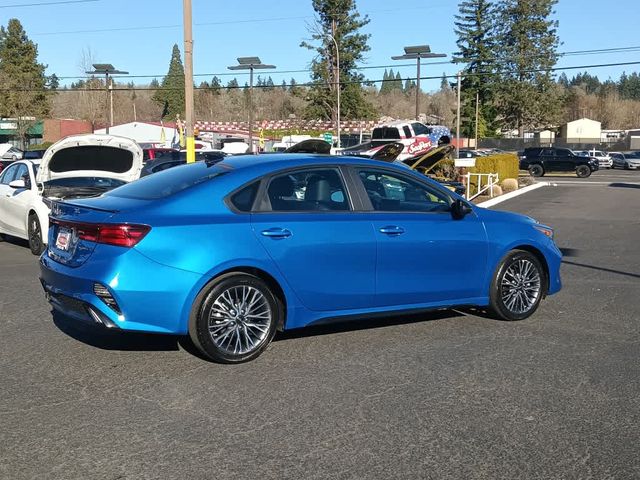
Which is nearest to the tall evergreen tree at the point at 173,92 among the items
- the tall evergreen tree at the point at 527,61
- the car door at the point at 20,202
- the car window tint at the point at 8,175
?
the tall evergreen tree at the point at 527,61

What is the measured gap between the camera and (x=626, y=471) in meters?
3.70

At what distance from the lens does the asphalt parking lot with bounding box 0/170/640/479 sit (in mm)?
3771

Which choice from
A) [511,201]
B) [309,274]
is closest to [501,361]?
[309,274]

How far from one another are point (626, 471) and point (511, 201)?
20.1 m

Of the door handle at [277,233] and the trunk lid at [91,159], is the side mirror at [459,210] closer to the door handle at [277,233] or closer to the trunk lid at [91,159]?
the door handle at [277,233]

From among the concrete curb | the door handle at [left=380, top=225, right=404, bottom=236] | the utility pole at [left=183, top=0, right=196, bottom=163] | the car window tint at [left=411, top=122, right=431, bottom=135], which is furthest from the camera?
the car window tint at [left=411, top=122, right=431, bottom=135]

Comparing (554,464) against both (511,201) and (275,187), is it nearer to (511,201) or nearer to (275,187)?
(275,187)

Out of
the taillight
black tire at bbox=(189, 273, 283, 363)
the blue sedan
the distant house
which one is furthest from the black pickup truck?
the distant house

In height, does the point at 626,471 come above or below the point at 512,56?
below

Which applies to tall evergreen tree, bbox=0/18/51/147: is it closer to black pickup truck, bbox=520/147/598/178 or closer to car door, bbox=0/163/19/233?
black pickup truck, bbox=520/147/598/178

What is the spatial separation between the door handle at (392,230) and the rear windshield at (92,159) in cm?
697

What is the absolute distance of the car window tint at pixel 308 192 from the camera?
18.6ft

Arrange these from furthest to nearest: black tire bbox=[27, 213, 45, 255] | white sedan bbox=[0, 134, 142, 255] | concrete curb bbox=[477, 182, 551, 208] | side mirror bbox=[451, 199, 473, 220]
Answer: concrete curb bbox=[477, 182, 551, 208] < black tire bbox=[27, 213, 45, 255] < white sedan bbox=[0, 134, 142, 255] < side mirror bbox=[451, 199, 473, 220]

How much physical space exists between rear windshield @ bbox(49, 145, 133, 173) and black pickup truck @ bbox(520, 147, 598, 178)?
36.2m
